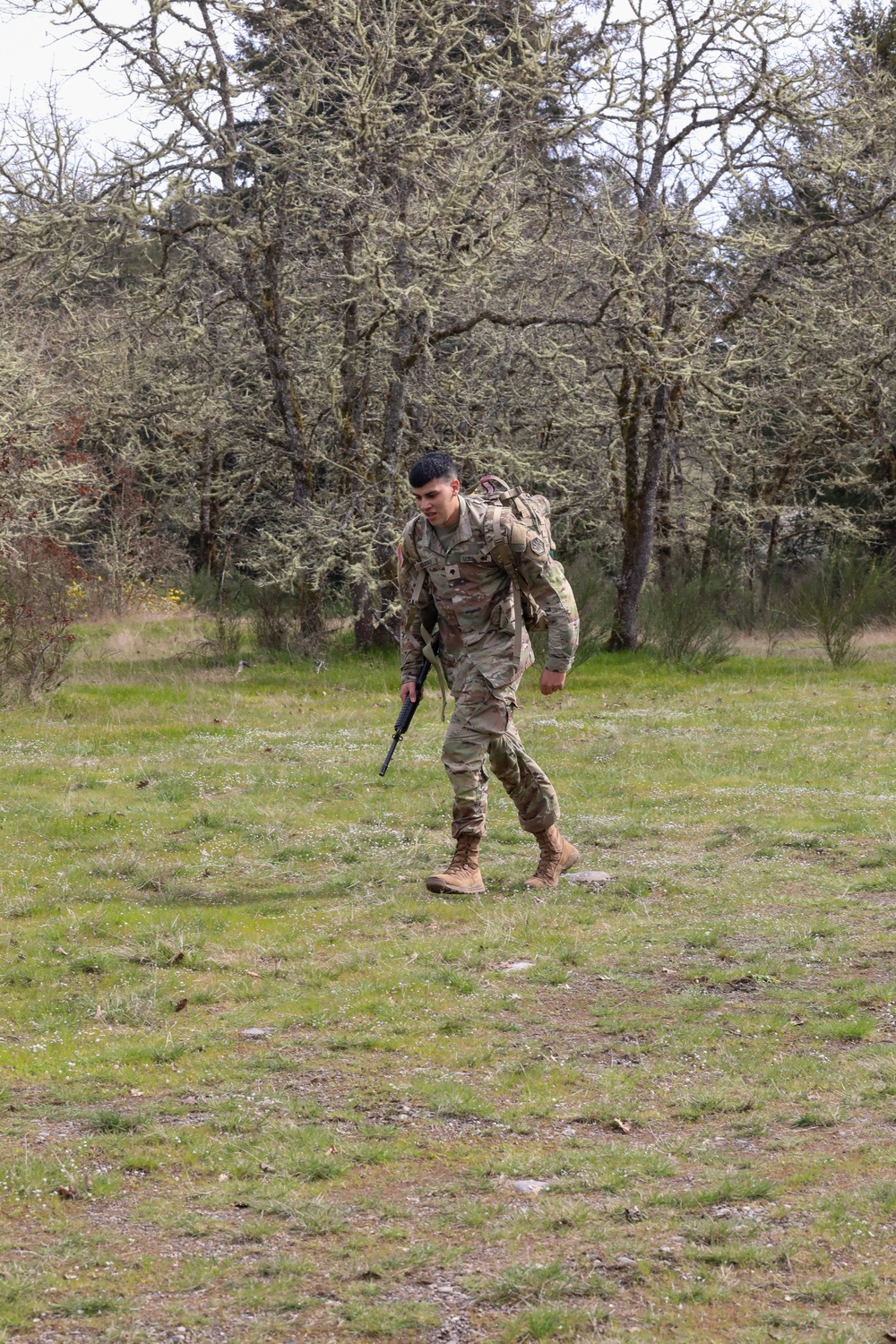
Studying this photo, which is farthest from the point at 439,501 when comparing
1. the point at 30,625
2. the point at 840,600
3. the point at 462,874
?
the point at 840,600

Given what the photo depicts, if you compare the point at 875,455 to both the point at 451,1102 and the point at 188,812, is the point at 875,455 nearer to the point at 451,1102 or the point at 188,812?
the point at 188,812

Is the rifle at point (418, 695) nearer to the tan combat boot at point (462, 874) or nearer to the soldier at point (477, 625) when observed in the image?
the soldier at point (477, 625)

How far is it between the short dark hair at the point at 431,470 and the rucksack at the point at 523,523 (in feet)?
0.81

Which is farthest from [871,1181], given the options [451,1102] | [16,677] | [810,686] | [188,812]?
[810,686]

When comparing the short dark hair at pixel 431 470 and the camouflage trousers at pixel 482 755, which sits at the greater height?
the short dark hair at pixel 431 470

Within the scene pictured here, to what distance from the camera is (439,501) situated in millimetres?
7414

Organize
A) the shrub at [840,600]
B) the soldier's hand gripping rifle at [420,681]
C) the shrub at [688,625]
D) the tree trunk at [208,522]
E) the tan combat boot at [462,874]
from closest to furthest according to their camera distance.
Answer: the tan combat boot at [462,874] → the soldier's hand gripping rifle at [420,681] → the shrub at [688,625] → the shrub at [840,600] → the tree trunk at [208,522]

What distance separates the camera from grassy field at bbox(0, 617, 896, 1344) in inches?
142

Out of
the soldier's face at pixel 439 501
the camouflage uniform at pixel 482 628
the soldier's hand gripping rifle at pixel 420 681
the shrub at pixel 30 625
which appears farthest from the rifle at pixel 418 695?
the shrub at pixel 30 625

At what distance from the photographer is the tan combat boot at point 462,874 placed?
25.8 ft

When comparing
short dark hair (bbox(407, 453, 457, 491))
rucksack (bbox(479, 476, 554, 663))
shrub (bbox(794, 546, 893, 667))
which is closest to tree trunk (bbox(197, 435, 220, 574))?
shrub (bbox(794, 546, 893, 667))

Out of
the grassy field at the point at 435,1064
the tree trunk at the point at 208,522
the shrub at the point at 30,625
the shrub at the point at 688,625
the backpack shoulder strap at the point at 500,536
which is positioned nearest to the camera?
the grassy field at the point at 435,1064

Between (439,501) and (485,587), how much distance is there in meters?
0.54

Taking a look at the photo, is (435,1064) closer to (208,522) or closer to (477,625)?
(477,625)
